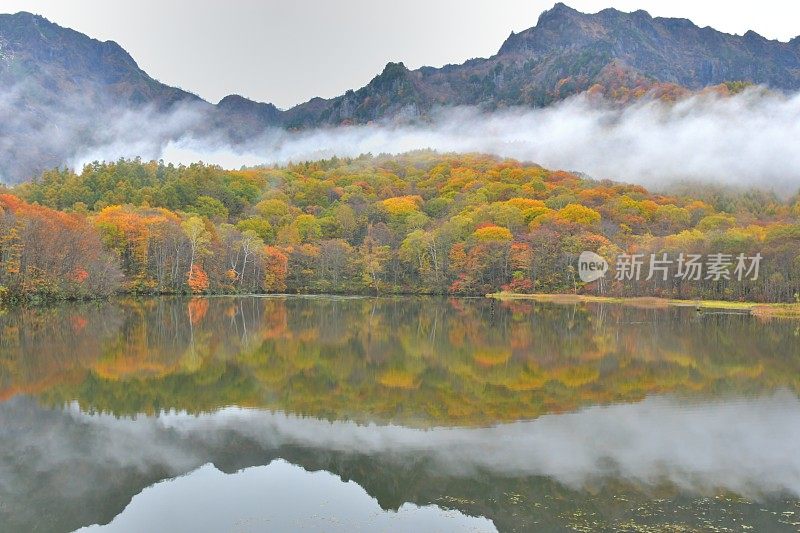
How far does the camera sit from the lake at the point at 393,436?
8.74m

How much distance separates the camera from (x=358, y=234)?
87.8m

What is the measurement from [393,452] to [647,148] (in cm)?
16233

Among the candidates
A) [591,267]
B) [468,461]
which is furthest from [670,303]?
[468,461]

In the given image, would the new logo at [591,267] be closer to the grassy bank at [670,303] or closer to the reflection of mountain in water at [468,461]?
the grassy bank at [670,303]

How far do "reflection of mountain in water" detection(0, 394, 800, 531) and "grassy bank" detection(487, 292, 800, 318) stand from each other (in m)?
35.5

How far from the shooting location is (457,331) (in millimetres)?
31344

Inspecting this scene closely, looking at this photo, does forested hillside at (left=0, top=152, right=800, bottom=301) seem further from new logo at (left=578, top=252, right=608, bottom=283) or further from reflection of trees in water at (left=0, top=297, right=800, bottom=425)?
reflection of trees in water at (left=0, top=297, right=800, bottom=425)

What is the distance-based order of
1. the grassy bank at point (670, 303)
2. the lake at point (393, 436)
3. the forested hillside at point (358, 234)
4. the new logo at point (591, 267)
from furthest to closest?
the new logo at point (591, 267)
the forested hillside at point (358, 234)
the grassy bank at point (670, 303)
the lake at point (393, 436)

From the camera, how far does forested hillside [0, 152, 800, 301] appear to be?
162 ft

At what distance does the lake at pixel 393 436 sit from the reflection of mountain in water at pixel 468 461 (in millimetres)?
44

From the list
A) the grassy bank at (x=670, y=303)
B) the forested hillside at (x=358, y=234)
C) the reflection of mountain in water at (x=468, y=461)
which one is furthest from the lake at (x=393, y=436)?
the forested hillside at (x=358, y=234)

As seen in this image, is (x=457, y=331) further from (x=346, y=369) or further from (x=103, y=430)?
(x=103, y=430)

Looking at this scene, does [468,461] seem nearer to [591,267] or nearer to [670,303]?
[670,303]

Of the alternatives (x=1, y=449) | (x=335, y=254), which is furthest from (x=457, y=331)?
(x=335, y=254)
